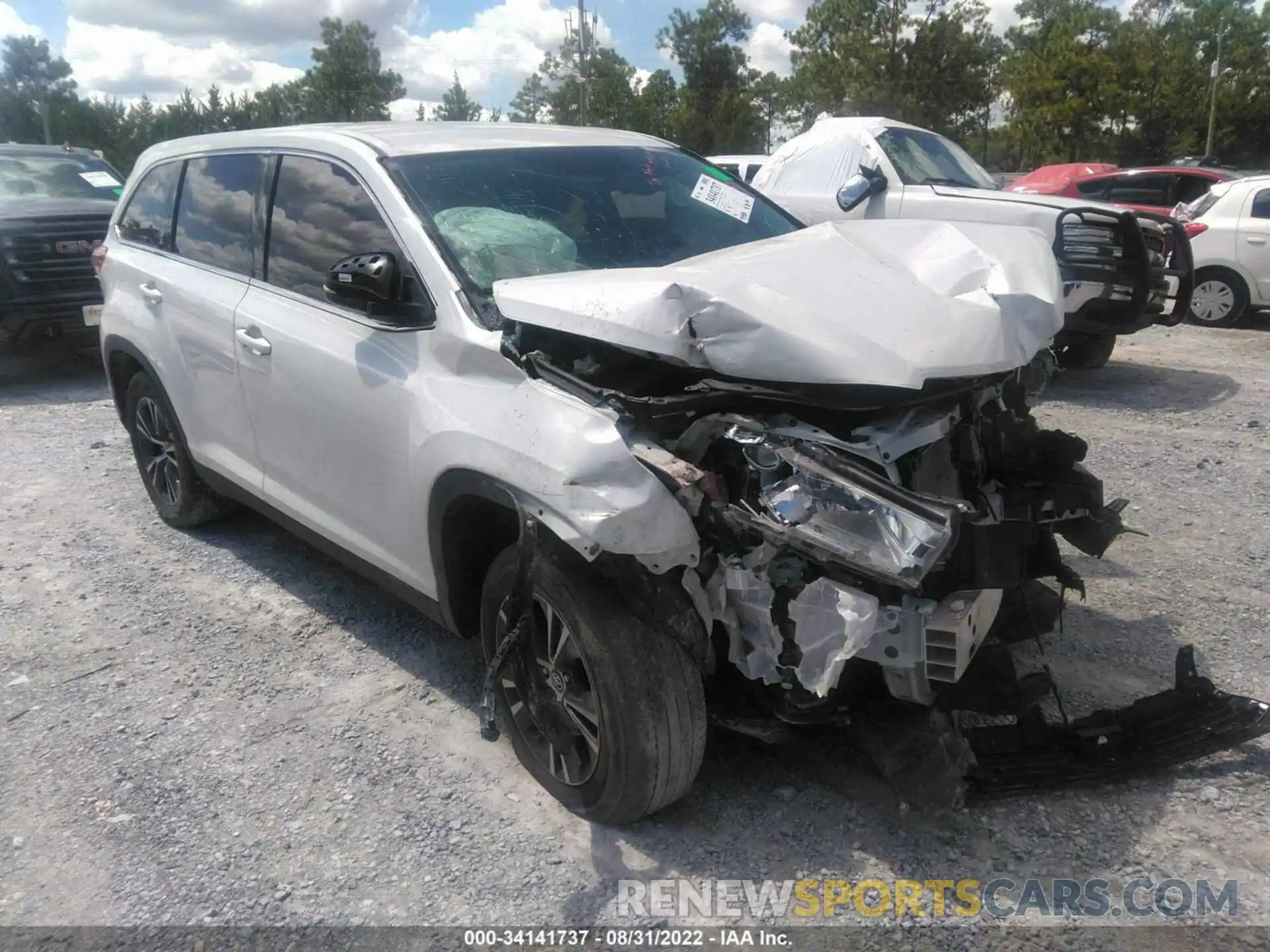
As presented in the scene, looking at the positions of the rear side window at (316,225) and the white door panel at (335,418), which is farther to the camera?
the rear side window at (316,225)

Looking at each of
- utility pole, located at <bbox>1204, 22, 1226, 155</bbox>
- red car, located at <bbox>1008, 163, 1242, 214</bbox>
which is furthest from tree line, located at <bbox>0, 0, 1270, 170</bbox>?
red car, located at <bbox>1008, 163, 1242, 214</bbox>

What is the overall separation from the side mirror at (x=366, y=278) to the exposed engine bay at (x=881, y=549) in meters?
0.54

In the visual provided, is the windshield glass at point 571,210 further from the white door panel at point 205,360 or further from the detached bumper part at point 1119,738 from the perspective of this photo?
the detached bumper part at point 1119,738

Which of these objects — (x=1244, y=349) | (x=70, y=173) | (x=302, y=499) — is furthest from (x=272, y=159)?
(x=1244, y=349)

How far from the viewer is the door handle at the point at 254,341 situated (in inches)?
149

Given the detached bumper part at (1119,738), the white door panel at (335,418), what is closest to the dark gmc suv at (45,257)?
the white door panel at (335,418)

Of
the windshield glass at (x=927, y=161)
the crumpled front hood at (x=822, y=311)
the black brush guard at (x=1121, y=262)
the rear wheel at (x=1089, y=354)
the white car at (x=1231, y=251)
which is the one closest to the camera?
the crumpled front hood at (x=822, y=311)

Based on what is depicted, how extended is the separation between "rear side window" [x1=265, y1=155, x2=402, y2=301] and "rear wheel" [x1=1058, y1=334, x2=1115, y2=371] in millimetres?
6112

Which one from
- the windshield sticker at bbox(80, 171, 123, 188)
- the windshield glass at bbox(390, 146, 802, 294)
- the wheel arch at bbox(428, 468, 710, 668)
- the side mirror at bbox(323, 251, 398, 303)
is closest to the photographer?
the wheel arch at bbox(428, 468, 710, 668)

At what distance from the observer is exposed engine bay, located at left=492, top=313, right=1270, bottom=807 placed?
94.1 inches

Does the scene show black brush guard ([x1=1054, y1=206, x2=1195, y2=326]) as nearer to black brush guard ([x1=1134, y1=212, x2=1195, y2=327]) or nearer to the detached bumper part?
black brush guard ([x1=1134, y1=212, x2=1195, y2=327])

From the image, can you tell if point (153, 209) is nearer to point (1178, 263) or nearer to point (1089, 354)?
point (1089, 354)

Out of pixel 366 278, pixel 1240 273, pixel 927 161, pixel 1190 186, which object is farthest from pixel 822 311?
pixel 1190 186

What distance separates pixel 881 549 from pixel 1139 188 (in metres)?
14.4
